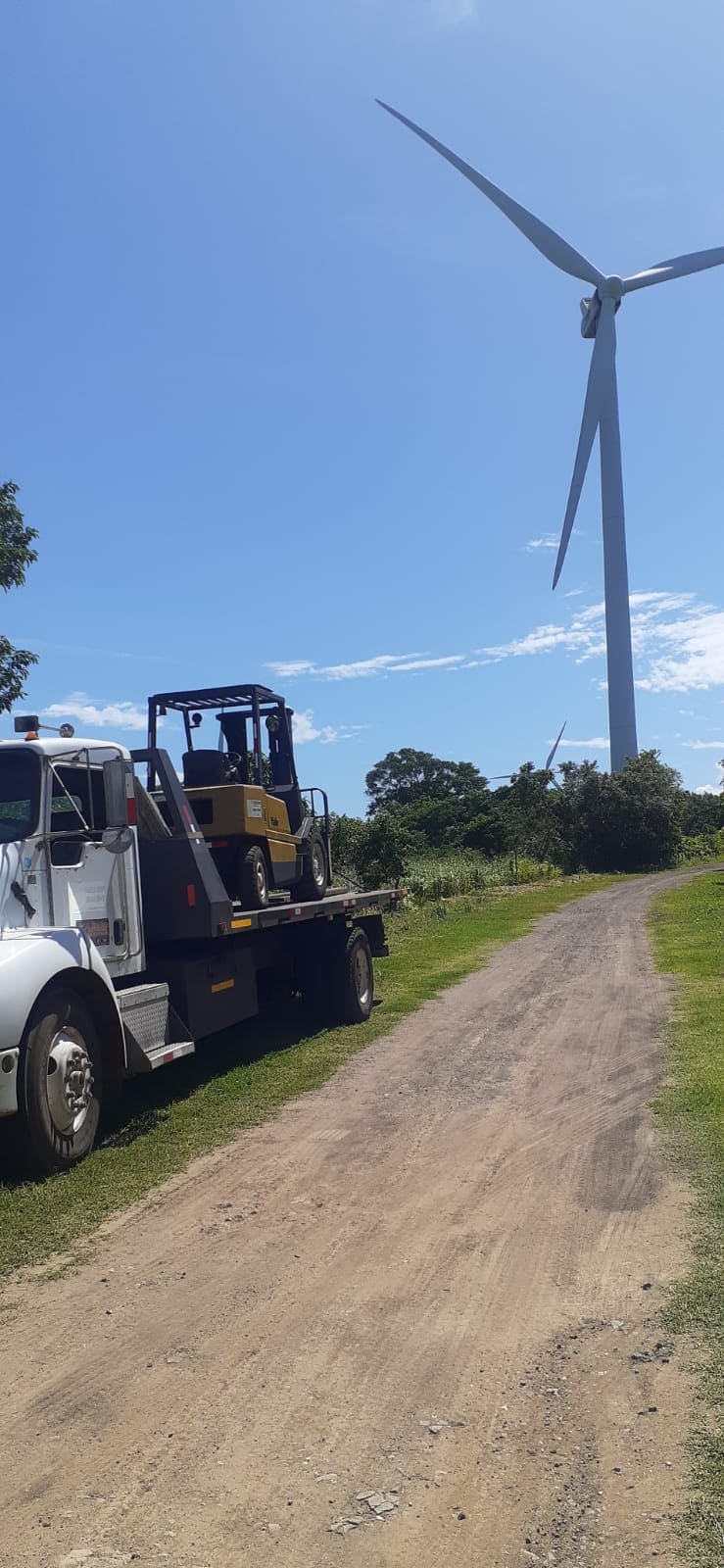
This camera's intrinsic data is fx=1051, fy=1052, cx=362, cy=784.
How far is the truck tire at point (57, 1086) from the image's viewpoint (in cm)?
595

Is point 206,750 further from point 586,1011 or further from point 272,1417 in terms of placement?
point 272,1417

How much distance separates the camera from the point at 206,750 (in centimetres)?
1052

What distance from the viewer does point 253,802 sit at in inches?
391

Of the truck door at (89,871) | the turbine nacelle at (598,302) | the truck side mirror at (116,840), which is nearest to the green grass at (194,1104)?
the truck door at (89,871)

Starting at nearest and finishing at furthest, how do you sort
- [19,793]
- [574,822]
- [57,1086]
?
1. [57,1086]
2. [19,793]
3. [574,822]

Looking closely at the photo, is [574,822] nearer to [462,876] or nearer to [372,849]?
[462,876]

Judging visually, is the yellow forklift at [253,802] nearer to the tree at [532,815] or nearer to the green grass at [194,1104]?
the green grass at [194,1104]

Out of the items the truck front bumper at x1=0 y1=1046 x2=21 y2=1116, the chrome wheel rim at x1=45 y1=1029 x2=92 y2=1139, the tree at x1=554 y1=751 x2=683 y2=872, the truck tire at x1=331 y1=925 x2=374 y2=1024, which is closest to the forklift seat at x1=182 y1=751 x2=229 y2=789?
the truck tire at x1=331 y1=925 x2=374 y2=1024

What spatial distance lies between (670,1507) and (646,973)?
11841mm

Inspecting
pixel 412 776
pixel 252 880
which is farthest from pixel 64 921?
pixel 412 776

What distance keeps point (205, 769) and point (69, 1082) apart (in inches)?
177

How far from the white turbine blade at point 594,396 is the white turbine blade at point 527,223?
2.70m

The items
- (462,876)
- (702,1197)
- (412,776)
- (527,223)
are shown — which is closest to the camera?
(702,1197)

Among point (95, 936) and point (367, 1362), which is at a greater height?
point (95, 936)
